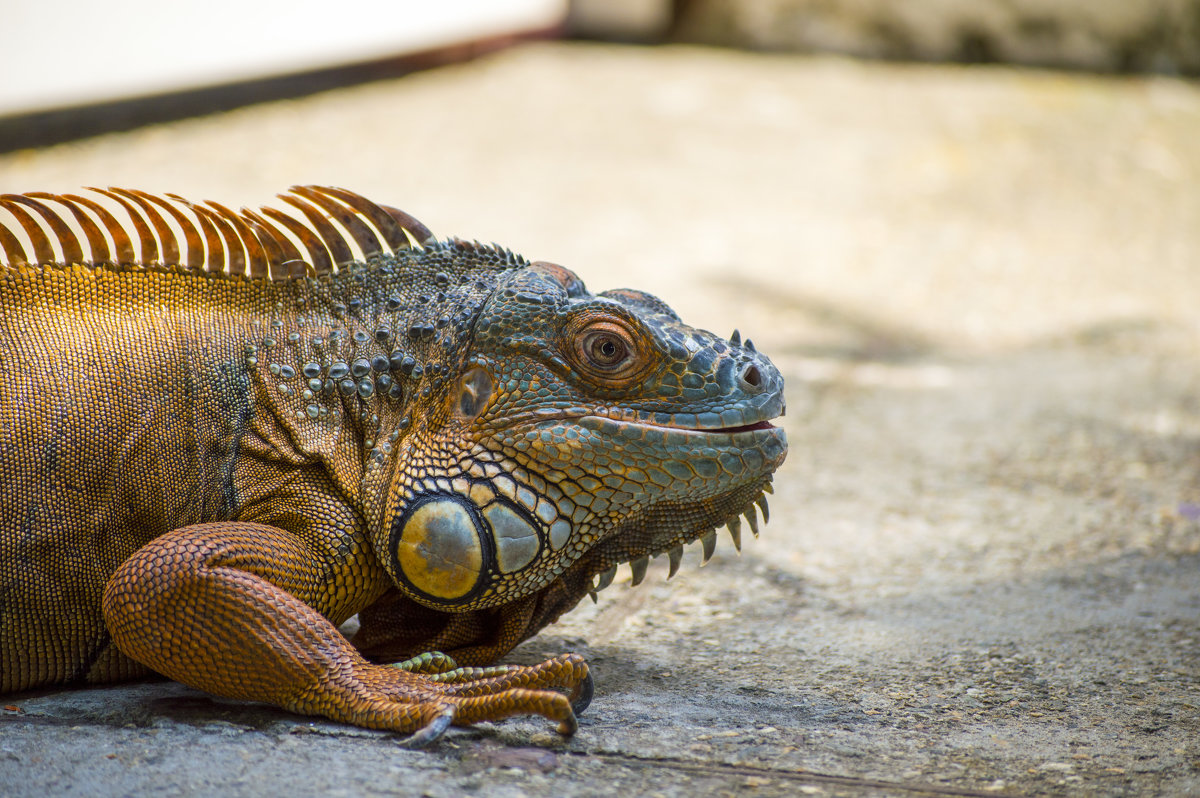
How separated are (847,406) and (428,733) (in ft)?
17.8

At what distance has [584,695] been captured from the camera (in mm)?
3480

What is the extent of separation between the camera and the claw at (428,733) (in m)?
3.23

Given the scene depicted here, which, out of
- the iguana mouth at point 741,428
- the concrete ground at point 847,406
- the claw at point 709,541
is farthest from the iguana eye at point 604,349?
the concrete ground at point 847,406

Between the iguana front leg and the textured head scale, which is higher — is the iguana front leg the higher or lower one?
the lower one

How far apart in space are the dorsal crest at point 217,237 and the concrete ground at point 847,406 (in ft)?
4.94

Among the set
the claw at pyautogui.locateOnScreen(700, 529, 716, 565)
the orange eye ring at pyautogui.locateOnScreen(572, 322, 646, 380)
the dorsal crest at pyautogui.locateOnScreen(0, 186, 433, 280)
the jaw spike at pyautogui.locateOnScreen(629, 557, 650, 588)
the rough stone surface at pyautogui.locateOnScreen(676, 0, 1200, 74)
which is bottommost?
the jaw spike at pyautogui.locateOnScreen(629, 557, 650, 588)

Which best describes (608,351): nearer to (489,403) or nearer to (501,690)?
(489,403)

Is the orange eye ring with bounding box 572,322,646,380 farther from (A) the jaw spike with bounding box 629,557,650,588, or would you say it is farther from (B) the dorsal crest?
(B) the dorsal crest

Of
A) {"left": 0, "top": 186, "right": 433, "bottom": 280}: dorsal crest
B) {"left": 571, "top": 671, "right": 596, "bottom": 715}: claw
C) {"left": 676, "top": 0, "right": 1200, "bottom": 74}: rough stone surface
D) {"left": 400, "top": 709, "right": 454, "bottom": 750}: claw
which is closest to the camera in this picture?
{"left": 400, "top": 709, "right": 454, "bottom": 750}: claw

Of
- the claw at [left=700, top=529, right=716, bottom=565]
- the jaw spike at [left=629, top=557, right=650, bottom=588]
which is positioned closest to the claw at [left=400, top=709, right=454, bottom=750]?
the jaw spike at [left=629, top=557, right=650, bottom=588]

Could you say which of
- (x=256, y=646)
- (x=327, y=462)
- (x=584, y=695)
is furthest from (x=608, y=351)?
(x=256, y=646)

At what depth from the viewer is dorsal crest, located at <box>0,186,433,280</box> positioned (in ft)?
12.8

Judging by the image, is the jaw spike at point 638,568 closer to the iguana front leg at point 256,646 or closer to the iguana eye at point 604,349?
the iguana front leg at point 256,646

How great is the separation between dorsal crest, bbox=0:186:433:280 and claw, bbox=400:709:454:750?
171 centimetres
